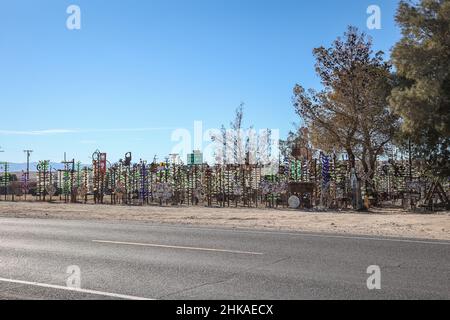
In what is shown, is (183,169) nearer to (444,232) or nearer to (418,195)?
(418,195)

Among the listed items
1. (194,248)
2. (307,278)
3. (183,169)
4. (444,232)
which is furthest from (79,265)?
(183,169)

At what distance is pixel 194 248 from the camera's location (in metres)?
11.5

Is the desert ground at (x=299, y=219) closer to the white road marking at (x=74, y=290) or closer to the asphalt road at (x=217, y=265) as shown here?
the asphalt road at (x=217, y=265)

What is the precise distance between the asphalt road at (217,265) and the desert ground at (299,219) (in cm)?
271

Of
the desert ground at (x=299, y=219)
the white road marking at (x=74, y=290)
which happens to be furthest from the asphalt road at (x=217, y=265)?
the desert ground at (x=299, y=219)

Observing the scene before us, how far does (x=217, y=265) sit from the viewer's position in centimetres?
945

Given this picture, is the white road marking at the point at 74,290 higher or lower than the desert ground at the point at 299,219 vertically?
lower

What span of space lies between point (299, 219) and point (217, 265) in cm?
1100

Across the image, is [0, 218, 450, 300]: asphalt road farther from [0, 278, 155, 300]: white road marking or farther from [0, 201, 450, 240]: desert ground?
[0, 201, 450, 240]: desert ground

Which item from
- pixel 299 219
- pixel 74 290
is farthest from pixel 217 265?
pixel 299 219

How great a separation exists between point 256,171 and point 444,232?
50.6ft

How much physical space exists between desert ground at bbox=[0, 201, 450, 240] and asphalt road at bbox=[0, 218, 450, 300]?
2.71 meters

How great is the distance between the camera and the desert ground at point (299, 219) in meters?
16.0

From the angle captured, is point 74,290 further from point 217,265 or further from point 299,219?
point 299,219
